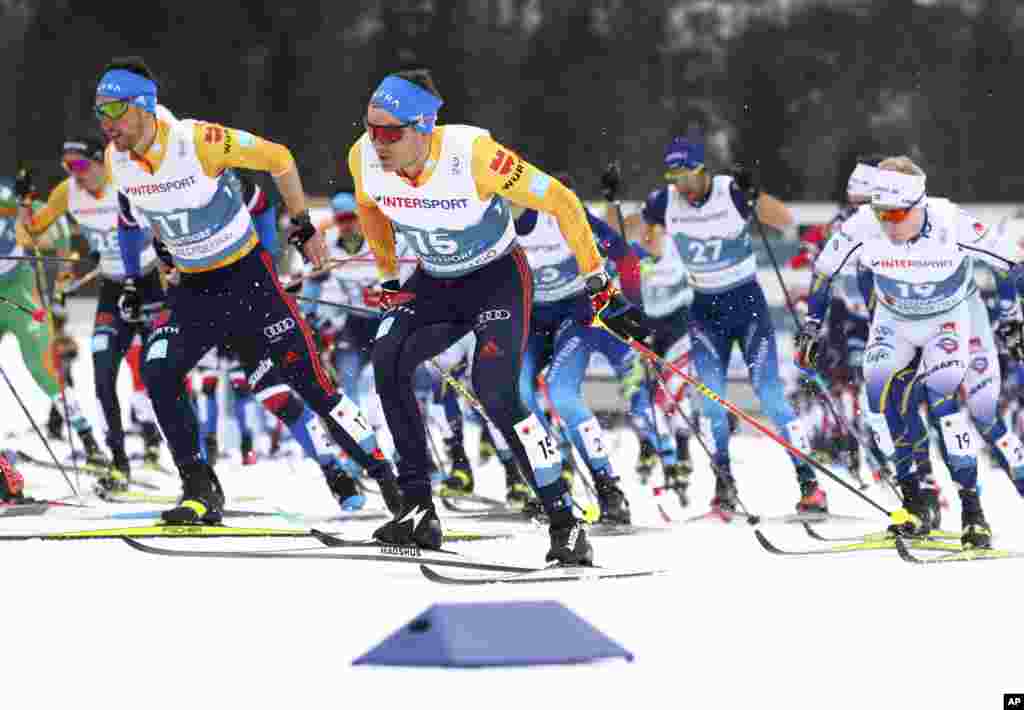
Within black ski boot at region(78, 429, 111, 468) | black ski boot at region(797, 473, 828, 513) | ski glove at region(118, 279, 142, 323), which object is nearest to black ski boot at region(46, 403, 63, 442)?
black ski boot at region(78, 429, 111, 468)

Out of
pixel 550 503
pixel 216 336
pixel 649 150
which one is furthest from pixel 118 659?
pixel 649 150

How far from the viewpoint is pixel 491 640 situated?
4875 mm

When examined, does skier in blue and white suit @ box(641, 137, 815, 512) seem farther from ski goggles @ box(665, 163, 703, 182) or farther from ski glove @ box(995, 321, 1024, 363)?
ski glove @ box(995, 321, 1024, 363)

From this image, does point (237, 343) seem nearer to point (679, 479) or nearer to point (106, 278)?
point (106, 278)

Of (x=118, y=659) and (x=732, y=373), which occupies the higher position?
(x=118, y=659)

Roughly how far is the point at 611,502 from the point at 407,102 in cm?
325

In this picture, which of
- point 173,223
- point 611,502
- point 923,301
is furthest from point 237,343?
point 923,301

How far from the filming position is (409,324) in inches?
277

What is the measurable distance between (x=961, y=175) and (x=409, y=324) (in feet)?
62.8

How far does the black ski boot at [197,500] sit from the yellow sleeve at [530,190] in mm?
2037

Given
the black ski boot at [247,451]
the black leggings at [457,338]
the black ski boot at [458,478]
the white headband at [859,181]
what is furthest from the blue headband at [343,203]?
the black leggings at [457,338]

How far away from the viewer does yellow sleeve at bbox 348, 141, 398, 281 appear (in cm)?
711

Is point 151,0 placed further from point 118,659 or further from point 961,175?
point 118,659

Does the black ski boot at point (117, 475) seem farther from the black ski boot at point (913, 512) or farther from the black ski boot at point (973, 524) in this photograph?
the black ski boot at point (973, 524)
